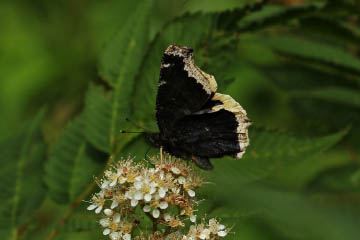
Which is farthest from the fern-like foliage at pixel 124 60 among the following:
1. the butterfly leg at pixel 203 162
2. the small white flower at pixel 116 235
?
the small white flower at pixel 116 235

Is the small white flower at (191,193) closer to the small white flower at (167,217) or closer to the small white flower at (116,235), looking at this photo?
the small white flower at (167,217)

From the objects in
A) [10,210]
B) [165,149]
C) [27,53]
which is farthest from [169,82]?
[27,53]

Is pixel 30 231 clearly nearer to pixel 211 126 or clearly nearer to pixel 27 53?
pixel 211 126

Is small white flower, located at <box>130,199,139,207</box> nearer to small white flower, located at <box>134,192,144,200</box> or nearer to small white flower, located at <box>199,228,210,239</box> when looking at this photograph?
small white flower, located at <box>134,192,144,200</box>

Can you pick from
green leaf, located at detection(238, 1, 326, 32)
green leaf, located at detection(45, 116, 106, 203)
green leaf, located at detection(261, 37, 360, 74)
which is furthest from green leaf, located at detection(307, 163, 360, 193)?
green leaf, located at detection(45, 116, 106, 203)

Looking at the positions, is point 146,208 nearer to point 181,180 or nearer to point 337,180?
point 181,180

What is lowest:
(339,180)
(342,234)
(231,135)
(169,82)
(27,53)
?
(27,53)
